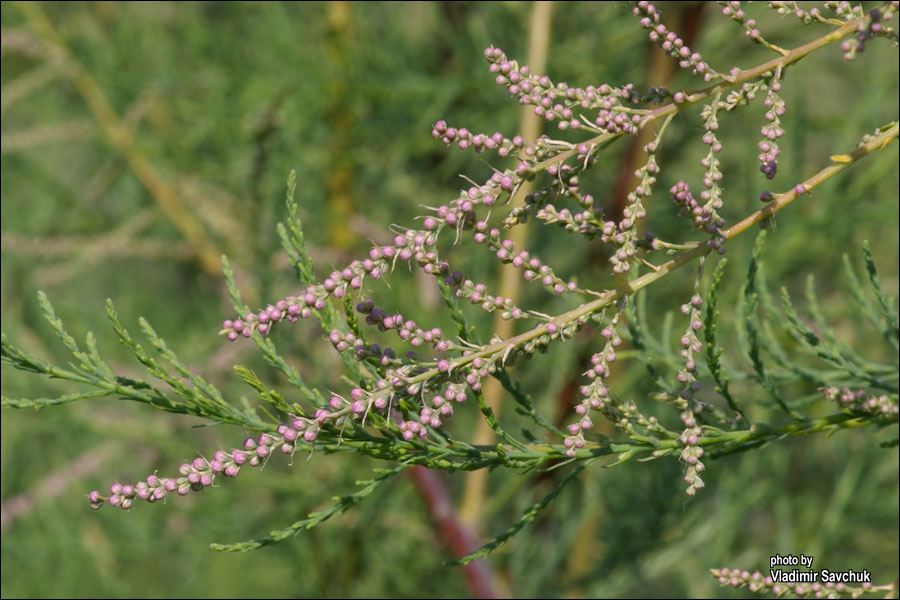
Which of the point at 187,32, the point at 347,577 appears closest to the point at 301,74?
the point at 187,32

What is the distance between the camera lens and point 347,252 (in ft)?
8.16

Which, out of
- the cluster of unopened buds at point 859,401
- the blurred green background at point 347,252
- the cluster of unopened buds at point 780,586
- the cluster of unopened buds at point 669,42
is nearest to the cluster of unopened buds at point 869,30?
the cluster of unopened buds at point 669,42

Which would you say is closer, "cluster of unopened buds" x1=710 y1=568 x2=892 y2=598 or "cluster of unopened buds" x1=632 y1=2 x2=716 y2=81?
"cluster of unopened buds" x1=632 y1=2 x2=716 y2=81

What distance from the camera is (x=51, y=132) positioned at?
8.05 ft

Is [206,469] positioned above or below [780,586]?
above

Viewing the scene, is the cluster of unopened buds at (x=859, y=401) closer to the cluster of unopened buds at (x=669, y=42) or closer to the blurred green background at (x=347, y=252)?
the cluster of unopened buds at (x=669, y=42)

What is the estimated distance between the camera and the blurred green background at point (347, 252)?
2.22 metres

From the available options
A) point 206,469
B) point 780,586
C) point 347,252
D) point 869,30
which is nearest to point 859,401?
point 780,586

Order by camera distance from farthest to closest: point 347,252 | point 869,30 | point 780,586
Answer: point 347,252, point 780,586, point 869,30

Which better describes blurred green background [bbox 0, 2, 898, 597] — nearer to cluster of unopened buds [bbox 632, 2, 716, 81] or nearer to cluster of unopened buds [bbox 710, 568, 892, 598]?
cluster of unopened buds [bbox 710, 568, 892, 598]

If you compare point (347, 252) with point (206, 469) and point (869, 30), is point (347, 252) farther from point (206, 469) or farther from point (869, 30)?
point (869, 30)

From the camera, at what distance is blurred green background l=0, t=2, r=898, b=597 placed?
222cm

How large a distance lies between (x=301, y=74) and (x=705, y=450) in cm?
173

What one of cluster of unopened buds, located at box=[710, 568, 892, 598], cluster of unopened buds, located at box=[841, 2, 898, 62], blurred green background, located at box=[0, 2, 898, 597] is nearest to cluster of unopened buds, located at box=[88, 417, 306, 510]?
cluster of unopened buds, located at box=[710, 568, 892, 598]
